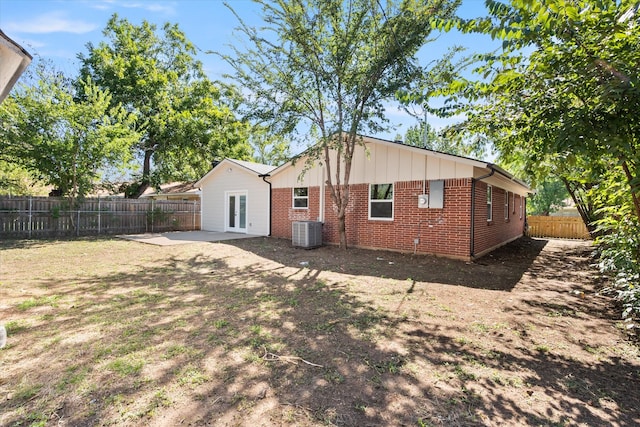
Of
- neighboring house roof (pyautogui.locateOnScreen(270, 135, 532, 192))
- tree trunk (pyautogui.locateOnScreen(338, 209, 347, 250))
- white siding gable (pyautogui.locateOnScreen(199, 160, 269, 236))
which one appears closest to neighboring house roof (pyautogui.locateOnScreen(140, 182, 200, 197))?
white siding gable (pyautogui.locateOnScreen(199, 160, 269, 236))

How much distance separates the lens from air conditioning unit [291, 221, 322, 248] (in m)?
10.9

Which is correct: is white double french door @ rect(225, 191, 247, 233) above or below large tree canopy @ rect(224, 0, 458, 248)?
below

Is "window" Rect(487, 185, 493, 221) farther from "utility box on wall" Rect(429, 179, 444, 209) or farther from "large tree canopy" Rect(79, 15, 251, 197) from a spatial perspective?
"large tree canopy" Rect(79, 15, 251, 197)

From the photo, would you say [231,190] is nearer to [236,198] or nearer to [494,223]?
[236,198]

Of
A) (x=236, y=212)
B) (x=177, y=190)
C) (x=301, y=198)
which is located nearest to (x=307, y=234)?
(x=301, y=198)

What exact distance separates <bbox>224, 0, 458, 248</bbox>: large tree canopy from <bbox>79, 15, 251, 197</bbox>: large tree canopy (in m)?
9.84

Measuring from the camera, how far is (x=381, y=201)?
1041cm

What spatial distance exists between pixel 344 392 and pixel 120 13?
29.3m

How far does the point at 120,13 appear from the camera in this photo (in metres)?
A: 22.3

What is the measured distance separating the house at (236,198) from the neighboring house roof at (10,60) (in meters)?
11.5

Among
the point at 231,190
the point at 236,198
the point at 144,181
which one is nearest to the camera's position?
the point at 236,198

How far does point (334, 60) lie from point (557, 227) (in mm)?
16830

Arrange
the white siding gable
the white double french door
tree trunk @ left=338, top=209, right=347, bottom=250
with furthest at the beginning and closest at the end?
the white double french door → the white siding gable → tree trunk @ left=338, top=209, right=347, bottom=250

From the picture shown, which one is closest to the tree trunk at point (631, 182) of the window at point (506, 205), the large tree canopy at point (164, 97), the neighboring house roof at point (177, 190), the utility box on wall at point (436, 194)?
the utility box on wall at point (436, 194)
